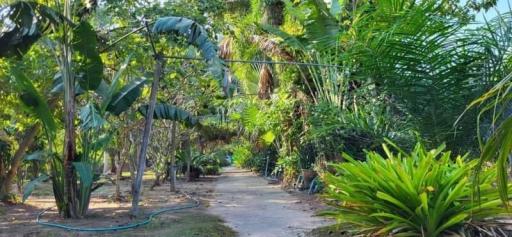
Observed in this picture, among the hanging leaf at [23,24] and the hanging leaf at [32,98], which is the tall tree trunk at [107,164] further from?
the hanging leaf at [23,24]

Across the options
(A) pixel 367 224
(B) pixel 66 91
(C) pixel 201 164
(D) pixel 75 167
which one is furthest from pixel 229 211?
(C) pixel 201 164

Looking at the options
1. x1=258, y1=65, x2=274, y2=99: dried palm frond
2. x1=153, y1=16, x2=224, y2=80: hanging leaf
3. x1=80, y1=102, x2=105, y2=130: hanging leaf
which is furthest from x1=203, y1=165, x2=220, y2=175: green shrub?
x1=153, y1=16, x2=224, y2=80: hanging leaf

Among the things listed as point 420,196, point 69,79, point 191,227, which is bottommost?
point 191,227

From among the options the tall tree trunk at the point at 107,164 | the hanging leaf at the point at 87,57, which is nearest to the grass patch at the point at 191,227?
the hanging leaf at the point at 87,57

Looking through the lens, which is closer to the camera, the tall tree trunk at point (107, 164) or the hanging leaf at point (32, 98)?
the hanging leaf at point (32, 98)

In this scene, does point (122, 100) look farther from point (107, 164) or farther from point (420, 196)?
point (107, 164)

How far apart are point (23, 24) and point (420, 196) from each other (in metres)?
5.87

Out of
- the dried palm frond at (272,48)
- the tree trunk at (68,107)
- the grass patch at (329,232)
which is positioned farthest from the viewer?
the dried palm frond at (272,48)

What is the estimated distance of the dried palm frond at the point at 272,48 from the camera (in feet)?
41.9

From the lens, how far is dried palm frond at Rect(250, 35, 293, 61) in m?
12.8

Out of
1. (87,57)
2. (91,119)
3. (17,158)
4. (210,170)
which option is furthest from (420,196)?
(210,170)

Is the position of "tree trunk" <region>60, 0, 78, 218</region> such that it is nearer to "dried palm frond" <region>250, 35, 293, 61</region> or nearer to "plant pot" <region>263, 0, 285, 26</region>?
"dried palm frond" <region>250, 35, 293, 61</region>

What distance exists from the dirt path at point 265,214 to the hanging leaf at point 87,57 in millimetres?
3397

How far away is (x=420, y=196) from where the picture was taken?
201 inches
